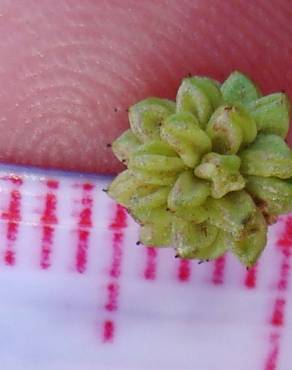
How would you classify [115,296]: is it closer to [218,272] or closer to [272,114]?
[218,272]

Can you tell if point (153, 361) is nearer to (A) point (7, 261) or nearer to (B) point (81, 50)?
(A) point (7, 261)

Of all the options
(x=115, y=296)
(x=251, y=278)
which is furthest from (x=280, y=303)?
(x=115, y=296)

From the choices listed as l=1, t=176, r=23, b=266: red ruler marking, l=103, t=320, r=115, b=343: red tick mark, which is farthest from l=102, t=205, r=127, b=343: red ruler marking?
l=1, t=176, r=23, b=266: red ruler marking

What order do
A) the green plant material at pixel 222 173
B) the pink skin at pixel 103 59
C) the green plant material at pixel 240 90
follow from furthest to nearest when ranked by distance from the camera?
the pink skin at pixel 103 59, the green plant material at pixel 240 90, the green plant material at pixel 222 173

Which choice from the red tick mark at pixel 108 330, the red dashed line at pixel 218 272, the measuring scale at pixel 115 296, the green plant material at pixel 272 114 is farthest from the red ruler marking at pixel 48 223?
the green plant material at pixel 272 114

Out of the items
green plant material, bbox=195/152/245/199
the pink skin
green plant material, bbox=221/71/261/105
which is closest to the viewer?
green plant material, bbox=195/152/245/199

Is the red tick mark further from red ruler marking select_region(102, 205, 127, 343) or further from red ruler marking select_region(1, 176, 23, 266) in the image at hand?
red ruler marking select_region(1, 176, 23, 266)

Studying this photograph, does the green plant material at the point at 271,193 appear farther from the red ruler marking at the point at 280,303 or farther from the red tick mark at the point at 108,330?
the red tick mark at the point at 108,330

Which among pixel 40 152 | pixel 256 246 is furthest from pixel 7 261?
pixel 256 246
